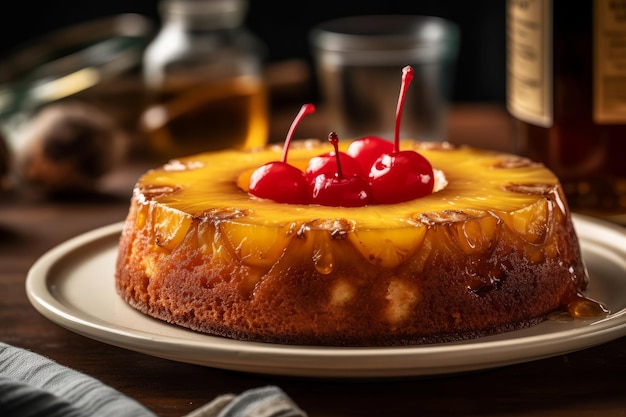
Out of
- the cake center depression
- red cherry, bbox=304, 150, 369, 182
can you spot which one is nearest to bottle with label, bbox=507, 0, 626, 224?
the cake center depression

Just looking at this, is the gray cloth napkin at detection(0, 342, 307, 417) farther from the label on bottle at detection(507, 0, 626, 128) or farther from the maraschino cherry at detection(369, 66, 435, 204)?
the label on bottle at detection(507, 0, 626, 128)

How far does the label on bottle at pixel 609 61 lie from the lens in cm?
147

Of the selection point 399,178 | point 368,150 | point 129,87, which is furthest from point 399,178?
point 129,87

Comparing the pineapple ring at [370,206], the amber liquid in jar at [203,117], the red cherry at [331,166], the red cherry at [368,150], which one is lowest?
the amber liquid in jar at [203,117]

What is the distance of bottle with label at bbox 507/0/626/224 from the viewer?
4.87 feet

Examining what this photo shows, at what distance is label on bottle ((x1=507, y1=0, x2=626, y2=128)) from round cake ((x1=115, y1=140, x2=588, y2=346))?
16.5 inches

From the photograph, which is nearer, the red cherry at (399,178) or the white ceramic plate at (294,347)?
the white ceramic plate at (294,347)

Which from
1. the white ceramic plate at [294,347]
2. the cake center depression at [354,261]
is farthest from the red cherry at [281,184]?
the white ceramic plate at [294,347]

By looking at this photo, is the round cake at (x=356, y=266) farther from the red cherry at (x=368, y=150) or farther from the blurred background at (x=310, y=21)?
the blurred background at (x=310, y=21)

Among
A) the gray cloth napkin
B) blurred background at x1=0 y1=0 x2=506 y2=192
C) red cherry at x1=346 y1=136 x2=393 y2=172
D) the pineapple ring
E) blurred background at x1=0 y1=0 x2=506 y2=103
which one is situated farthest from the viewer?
blurred background at x1=0 y1=0 x2=506 y2=103

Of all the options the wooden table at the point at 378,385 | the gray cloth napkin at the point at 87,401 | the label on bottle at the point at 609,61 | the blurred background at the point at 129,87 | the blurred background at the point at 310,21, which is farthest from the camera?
the blurred background at the point at 310,21

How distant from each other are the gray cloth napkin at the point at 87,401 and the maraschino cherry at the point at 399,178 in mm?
303

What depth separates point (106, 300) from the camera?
113 centimetres

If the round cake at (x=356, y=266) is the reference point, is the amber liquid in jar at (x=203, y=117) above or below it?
below
